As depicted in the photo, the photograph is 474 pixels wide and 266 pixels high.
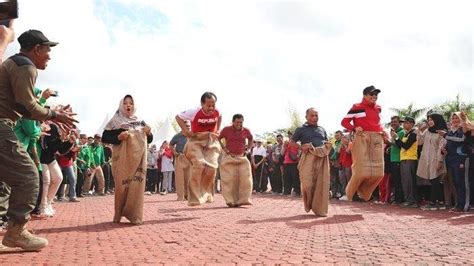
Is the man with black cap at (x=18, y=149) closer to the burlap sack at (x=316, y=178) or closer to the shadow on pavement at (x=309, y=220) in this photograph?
the shadow on pavement at (x=309, y=220)

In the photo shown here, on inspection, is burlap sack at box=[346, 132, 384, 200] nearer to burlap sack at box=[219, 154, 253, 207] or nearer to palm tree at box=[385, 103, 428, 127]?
burlap sack at box=[219, 154, 253, 207]

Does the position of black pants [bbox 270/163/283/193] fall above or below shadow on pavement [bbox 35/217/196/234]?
above

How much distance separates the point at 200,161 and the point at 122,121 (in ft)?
9.48

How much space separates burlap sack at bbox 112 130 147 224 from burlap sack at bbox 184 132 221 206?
2788 millimetres

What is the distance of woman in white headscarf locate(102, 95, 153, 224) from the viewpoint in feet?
25.4

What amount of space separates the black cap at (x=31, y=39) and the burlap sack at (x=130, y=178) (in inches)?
99.8

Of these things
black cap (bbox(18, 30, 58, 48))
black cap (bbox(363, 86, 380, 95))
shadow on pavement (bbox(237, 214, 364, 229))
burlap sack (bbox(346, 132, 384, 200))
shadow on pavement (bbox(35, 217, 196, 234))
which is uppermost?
black cap (bbox(363, 86, 380, 95))

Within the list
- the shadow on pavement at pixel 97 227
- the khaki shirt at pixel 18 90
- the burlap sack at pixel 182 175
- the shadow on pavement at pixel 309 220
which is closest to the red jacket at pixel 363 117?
the shadow on pavement at pixel 309 220

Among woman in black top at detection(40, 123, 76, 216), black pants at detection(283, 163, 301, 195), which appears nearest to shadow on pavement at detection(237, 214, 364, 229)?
woman in black top at detection(40, 123, 76, 216)

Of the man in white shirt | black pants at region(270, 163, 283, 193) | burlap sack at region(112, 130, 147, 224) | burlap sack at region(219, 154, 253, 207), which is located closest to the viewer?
burlap sack at region(112, 130, 147, 224)

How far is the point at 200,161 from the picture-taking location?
418 inches

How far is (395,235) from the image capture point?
6.83 metres

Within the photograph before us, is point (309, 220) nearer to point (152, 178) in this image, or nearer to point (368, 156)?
point (368, 156)

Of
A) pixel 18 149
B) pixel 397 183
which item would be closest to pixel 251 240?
pixel 18 149
